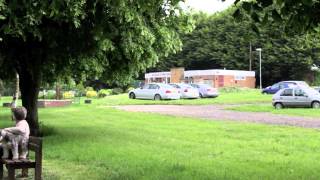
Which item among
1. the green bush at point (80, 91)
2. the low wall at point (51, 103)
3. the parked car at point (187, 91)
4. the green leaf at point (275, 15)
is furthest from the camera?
the green bush at point (80, 91)

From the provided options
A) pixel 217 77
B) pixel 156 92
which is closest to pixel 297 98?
pixel 156 92

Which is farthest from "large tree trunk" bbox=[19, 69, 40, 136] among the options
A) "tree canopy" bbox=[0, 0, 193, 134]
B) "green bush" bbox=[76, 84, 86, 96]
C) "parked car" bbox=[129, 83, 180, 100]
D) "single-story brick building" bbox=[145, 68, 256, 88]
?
"single-story brick building" bbox=[145, 68, 256, 88]

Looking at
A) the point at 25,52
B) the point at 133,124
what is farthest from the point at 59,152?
the point at 133,124

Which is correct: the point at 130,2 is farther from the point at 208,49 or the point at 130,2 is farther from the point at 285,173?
the point at 208,49

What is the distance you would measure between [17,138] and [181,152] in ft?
15.6

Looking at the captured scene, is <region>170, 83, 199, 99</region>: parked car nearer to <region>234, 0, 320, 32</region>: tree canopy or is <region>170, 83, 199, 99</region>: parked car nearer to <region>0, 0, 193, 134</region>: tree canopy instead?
<region>0, 0, 193, 134</region>: tree canopy

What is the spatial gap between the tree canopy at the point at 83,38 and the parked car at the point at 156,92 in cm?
2849

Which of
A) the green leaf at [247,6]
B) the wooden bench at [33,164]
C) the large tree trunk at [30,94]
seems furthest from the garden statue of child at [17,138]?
the large tree trunk at [30,94]

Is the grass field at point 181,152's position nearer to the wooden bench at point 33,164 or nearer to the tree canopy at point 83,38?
the wooden bench at point 33,164

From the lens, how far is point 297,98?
3600 centimetres

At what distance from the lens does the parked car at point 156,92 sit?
48375 millimetres

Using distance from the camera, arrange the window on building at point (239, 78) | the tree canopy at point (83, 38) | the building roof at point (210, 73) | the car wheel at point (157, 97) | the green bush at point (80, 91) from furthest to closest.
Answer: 1. the window on building at point (239, 78)
2. the building roof at point (210, 73)
3. the green bush at point (80, 91)
4. the car wheel at point (157, 97)
5. the tree canopy at point (83, 38)

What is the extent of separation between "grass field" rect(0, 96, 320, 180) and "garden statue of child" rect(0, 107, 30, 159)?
0.82 meters

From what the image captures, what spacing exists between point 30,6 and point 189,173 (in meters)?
6.07
